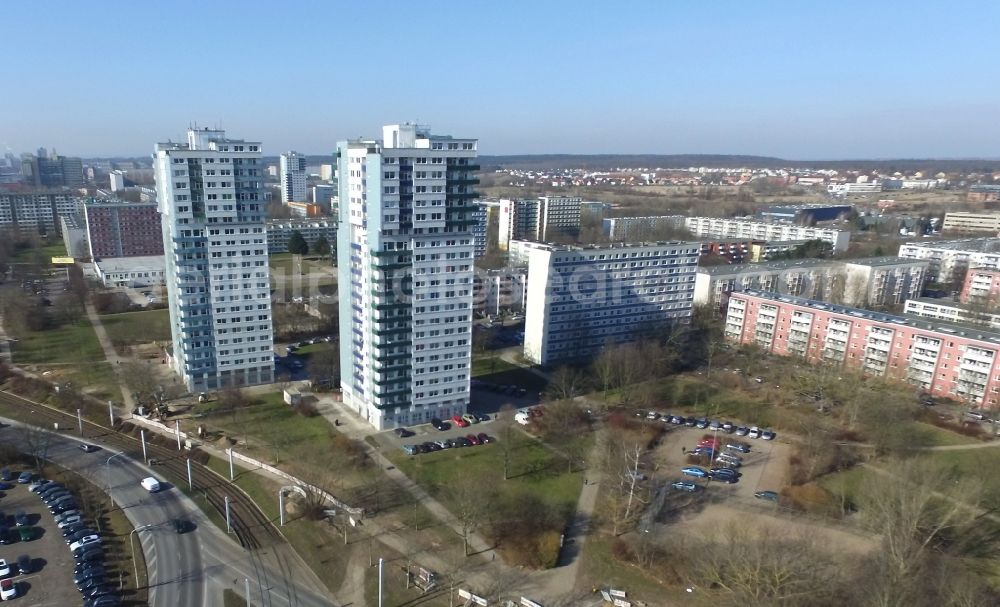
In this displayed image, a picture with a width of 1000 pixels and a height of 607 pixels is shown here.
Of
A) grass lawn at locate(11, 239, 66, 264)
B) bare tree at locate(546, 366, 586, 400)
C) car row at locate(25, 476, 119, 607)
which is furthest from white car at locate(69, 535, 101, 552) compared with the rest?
grass lawn at locate(11, 239, 66, 264)

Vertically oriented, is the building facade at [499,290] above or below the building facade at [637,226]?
below

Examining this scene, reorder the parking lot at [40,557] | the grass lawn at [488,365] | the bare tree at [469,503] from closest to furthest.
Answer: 1. the parking lot at [40,557]
2. the bare tree at [469,503]
3. the grass lawn at [488,365]

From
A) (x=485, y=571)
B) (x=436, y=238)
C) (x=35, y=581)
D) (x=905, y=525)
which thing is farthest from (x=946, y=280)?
(x=35, y=581)

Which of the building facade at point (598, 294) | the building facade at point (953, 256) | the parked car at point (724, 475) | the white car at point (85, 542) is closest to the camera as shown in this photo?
the white car at point (85, 542)

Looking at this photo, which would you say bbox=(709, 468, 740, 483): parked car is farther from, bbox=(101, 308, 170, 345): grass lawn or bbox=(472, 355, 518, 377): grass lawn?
bbox=(101, 308, 170, 345): grass lawn

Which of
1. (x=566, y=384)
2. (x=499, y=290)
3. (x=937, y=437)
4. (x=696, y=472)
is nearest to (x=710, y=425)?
(x=696, y=472)

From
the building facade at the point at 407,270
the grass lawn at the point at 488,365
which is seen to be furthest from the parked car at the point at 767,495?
the grass lawn at the point at 488,365

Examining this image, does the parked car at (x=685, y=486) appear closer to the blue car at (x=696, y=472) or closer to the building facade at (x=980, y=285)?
the blue car at (x=696, y=472)

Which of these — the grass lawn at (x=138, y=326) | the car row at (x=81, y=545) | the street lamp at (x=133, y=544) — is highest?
the grass lawn at (x=138, y=326)
